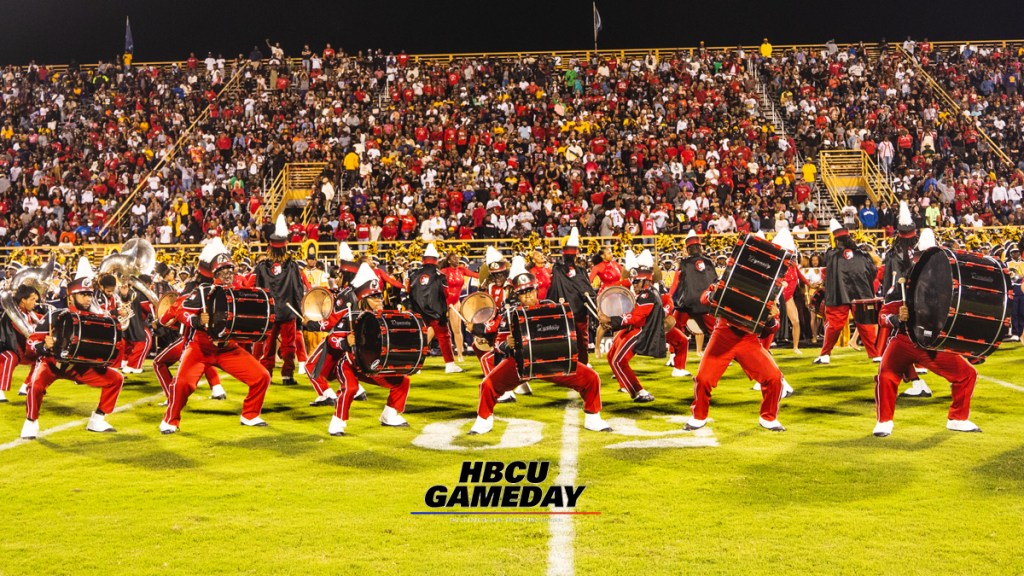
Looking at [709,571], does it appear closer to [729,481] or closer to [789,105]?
[729,481]

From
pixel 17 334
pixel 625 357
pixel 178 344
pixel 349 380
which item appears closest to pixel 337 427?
pixel 349 380

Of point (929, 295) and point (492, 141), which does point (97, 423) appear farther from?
point (492, 141)

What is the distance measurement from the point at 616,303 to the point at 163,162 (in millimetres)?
20482

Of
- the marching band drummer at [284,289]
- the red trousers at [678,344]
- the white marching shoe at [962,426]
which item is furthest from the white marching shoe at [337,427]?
the white marching shoe at [962,426]

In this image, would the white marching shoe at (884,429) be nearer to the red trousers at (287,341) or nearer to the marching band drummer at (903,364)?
the marching band drummer at (903,364)

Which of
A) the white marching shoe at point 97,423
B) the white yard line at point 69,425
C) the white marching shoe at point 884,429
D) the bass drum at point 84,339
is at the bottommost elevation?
the white yard line at point 69,425

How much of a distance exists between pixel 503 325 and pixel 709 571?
154 inches

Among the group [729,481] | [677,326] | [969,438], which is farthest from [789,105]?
[729,481]

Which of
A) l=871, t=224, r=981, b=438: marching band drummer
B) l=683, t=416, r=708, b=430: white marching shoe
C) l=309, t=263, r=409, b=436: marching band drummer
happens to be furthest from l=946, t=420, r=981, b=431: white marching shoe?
l=309, t=263, r=409, b=436: marching band drummer

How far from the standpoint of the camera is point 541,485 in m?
6.58

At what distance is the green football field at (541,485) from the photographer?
16.6 ft

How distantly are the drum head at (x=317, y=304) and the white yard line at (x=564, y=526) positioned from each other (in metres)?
3.01

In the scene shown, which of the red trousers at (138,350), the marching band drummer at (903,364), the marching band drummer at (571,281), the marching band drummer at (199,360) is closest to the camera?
the marching band drummer at (903,364)

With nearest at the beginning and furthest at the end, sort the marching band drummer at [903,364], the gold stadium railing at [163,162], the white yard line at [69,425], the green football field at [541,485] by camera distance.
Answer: the green football field at [541,485] → the marching band drummer at [903,364] → the white yard line at [69,425] → the gold stadium railing at [163,162]
